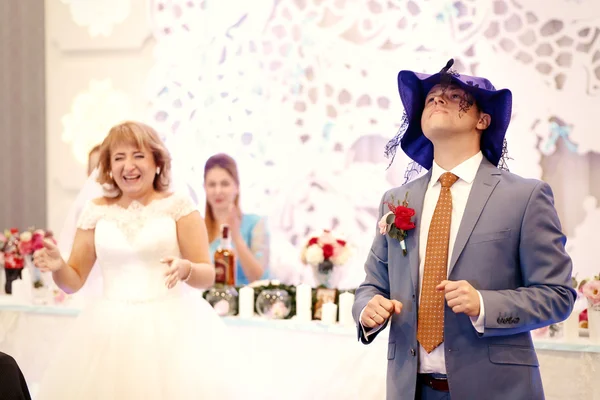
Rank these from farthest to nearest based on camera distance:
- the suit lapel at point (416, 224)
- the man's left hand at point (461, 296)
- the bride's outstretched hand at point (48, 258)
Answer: the bride's outstretched hand at point (48, 258) < the suit lapel at point (416, 224) < the man's left hand at point (461, 296)

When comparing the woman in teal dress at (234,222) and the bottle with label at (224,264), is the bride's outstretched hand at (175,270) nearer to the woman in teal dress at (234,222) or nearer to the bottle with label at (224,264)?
the bottle with label at (224,264)

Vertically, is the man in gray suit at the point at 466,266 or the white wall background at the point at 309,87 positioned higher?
the white wall background at the point at 309,87

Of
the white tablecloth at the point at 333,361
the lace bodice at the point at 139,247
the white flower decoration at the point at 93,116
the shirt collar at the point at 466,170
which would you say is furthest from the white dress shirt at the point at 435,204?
the white flower decoration at the point at 93,116

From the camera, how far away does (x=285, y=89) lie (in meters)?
4.94

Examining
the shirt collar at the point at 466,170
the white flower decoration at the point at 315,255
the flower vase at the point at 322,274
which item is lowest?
the flower vase at the point at 322,274

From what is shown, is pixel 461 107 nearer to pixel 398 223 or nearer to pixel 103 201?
pixel 398 223

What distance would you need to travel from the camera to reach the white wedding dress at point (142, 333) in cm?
317

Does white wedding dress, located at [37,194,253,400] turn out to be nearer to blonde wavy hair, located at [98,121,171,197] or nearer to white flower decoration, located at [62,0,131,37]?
blonde wavy hair, located at [98,121,171,197]

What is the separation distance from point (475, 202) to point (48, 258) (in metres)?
1.91

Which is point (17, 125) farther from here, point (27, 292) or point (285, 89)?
point (285, 89)

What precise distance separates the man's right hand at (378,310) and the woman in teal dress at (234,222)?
8.89 ft

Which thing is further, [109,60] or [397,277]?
[109,60]

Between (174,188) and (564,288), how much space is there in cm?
208

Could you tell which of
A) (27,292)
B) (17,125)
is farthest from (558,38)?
(17,125)
